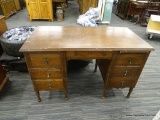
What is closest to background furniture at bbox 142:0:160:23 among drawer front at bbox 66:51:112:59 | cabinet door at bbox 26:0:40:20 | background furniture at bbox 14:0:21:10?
cabinet door at bbox 26:0:40:20

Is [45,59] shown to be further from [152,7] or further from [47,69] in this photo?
[152,7]

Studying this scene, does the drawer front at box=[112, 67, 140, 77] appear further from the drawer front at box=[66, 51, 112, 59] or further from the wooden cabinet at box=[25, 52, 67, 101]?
the wooden cabinet at box=[25, 52, 67, 101]

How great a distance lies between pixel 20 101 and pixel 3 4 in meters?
4.20

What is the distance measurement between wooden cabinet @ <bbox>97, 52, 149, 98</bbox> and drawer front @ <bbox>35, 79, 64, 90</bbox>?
0.54 metres

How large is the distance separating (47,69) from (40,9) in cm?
371

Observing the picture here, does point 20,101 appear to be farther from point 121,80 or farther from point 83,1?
point 83,1

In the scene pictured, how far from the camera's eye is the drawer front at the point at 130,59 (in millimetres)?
1240

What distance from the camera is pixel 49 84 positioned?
55.9 inches

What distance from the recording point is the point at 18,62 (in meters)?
1.91

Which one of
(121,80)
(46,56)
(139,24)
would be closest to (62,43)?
(46,56)

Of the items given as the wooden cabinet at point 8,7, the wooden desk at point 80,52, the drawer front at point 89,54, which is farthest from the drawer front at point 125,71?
the wooden cabinet at point 8,7

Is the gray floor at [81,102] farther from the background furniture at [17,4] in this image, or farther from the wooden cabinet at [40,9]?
the background furniture at [17,4]

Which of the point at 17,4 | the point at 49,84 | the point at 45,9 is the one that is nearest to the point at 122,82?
the point at 49,84

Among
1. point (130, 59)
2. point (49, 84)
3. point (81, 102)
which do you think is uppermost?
point (130, 59)
